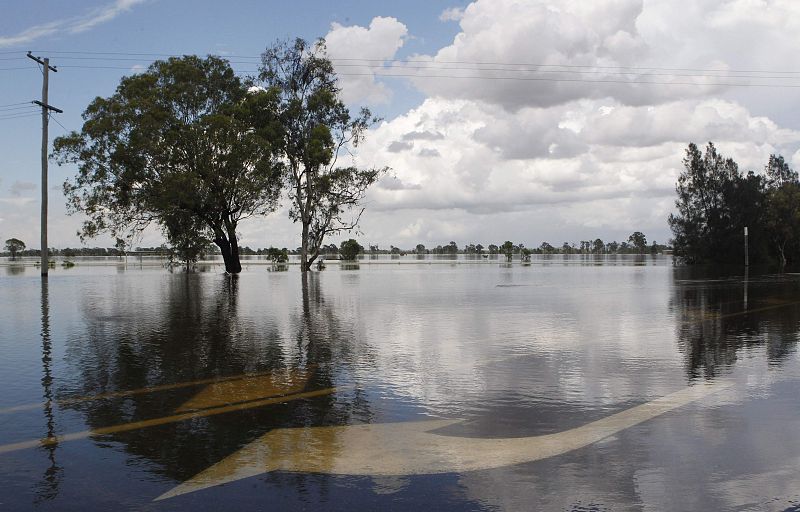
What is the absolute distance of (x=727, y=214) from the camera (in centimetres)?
8575

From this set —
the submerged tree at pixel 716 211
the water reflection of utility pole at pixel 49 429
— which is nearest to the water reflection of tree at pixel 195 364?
the water reflection of utility pole at pixel 49 429

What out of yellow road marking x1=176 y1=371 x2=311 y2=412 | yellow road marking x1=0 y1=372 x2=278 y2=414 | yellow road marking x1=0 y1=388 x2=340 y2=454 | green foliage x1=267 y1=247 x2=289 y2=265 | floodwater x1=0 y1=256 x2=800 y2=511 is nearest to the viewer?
floodwater x1=0 y1=256 x2=800 y2=511

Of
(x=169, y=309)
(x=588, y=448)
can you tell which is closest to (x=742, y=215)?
(x=169, y=309)

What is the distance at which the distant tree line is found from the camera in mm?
84625

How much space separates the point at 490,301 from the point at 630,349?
11.2 m

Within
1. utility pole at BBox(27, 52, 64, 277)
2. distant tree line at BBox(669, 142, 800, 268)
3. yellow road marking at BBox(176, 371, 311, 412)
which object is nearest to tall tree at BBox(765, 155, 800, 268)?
distant tree line at BBox(669, 142, 800, 268)

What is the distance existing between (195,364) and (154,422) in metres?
3.72

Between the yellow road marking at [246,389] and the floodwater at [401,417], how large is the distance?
0.06m

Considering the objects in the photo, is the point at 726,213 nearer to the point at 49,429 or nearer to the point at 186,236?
the point at 186,236

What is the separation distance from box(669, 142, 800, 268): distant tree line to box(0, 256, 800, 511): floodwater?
256ft

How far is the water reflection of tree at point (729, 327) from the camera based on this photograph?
10641mm

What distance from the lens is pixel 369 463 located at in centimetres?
532

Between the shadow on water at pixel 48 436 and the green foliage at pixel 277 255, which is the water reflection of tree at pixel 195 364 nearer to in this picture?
the shadow on water at pixel 48 436

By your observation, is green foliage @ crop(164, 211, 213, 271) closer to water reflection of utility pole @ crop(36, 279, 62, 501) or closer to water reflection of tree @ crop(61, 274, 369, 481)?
water reflection of tree @ crop(61, 274, 369, 481)
